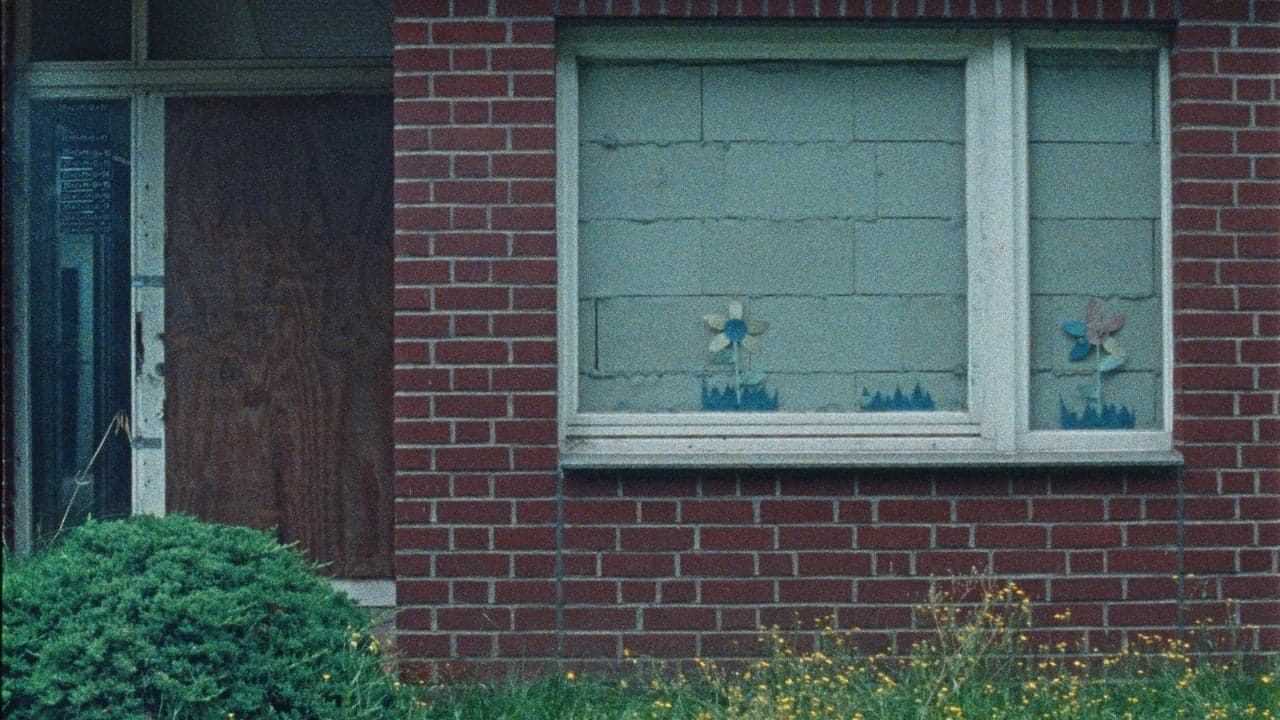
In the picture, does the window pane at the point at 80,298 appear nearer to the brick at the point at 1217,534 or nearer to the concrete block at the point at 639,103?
the concrete block at the point at 639,103

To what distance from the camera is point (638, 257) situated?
5492mm

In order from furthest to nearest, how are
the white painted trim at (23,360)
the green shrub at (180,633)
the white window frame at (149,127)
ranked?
the white window frame at (149,127) < the white painted trim at (23,360) < the green shrub at (180,633)

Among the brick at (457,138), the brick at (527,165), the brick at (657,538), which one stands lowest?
the brick at (657,538)

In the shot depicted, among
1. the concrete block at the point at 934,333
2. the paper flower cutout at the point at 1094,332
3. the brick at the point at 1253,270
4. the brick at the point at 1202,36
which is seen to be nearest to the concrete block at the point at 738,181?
the concrete block at the point at 934,333

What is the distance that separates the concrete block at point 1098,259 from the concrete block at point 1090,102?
12.8 inches

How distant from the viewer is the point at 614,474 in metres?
5.29

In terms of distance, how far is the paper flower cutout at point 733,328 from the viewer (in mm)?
5496

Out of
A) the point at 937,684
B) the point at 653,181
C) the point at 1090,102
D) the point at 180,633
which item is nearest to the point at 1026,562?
the point at 937,684

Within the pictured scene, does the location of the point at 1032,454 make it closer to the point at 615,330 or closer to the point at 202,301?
the point at 615,330

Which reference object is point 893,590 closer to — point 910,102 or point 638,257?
point 638,257

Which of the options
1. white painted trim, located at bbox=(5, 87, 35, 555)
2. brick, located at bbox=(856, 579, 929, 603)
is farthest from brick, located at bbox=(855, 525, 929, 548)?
white painted trim, located at bbox=(5, 87, 35, 555)

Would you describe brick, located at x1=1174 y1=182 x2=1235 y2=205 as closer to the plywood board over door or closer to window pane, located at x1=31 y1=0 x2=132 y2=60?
the plywood board over door

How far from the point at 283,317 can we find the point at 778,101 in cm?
236

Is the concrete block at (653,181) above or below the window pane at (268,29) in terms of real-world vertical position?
below
